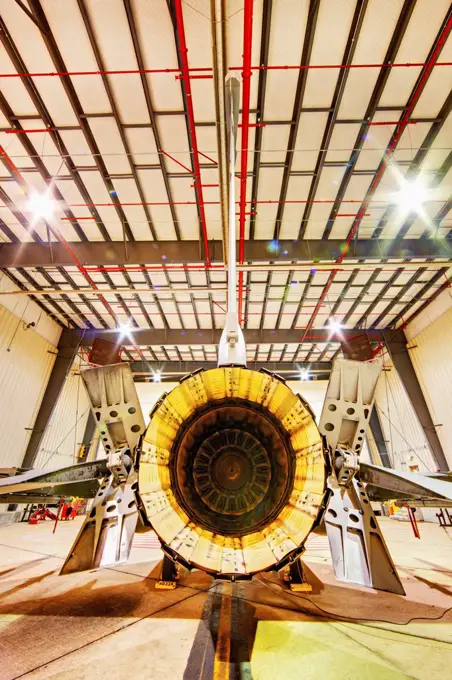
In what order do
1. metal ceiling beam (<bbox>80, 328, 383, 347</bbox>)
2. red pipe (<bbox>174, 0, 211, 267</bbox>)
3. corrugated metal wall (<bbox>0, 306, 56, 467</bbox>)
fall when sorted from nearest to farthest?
red pipe (<bbox>174, 0, 211, 267</bbox>) < corrugated metal wall (<bbox>0, 306, 56, 467</bbox>) < metal ceiling beam (<bbox>80, 328, 383, 347</bbox>)

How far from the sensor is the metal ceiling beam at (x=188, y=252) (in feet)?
30.1

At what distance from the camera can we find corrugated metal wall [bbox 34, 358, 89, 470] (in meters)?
13.2

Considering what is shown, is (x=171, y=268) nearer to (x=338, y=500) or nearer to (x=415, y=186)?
(x=415, y=186)

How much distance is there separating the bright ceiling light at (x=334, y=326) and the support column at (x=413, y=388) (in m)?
2.44

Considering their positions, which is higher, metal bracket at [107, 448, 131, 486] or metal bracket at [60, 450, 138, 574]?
metal bracket at [107, 448, 131, 486]

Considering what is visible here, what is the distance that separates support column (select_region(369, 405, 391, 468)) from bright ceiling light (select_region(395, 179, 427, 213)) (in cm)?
1145

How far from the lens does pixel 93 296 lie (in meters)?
11.8

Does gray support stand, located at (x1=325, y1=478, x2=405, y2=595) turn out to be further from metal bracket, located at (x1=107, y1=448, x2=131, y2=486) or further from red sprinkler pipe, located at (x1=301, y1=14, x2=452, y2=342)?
red sprinkler pipe, located at (x1=301, y1=14, x2=452, y2=342)

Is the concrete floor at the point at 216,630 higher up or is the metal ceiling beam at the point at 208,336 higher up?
the metal ceiling beam at the point at 208,336

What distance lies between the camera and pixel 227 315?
2938mm

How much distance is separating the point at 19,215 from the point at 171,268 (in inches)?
181

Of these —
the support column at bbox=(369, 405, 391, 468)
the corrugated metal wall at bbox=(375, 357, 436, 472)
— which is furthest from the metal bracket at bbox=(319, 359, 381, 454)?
the support column at bbox=(369, 405, 391, 468)

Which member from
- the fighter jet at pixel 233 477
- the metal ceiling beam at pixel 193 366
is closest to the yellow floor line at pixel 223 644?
the fighter jet at pixel 233 477

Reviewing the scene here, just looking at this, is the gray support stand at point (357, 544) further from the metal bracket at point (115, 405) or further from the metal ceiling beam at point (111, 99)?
the metal ceiling beam at point (111, 99)
